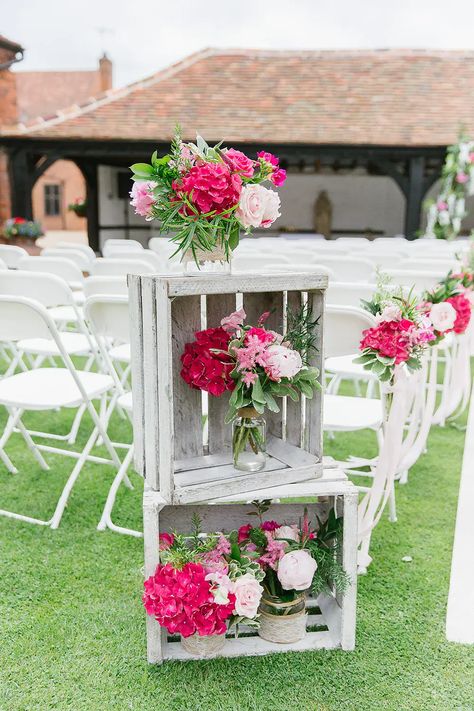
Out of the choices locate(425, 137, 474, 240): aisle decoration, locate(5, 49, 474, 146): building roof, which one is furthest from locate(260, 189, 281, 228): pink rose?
locate(5, 49, 474, 146): building roof

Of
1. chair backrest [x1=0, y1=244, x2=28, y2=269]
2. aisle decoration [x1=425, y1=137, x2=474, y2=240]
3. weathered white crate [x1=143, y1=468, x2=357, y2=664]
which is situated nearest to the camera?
weathered white crate [x1=143, y1=468, x2=357, y2=664]

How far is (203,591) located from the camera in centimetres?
190

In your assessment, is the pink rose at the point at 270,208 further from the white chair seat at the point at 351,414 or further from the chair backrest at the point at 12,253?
the chair backrest at the point at 12,253

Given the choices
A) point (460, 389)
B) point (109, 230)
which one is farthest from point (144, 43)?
point (460, 389)

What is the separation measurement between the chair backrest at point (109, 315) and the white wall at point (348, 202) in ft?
50.8

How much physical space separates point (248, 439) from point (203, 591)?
47cm

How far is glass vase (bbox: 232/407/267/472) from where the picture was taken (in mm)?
2002

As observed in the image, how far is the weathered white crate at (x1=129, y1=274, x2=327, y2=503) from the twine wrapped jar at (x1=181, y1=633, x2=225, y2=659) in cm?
46

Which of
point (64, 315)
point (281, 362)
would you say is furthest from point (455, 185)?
point (281, 362)

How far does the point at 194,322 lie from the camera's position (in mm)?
2070

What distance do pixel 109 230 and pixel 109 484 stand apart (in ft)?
46.1

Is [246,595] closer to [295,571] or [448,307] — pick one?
[295,571]

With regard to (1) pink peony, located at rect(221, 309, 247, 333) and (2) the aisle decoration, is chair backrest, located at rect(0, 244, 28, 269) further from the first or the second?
(2) the aisle decoration

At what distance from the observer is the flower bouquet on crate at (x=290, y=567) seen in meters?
2.03
